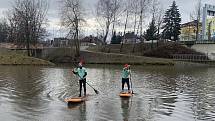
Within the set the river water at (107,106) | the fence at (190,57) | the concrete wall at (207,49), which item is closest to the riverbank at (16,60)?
the fence at (190,57)

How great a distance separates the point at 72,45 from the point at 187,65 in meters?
26.9

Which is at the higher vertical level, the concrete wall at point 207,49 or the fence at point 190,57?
the concrete wall at point 207,49

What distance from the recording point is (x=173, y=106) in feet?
61.3

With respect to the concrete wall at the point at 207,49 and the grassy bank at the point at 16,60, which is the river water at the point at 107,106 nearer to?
the grassy bank at the point at 16,60

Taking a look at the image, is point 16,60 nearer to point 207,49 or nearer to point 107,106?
point 207,49

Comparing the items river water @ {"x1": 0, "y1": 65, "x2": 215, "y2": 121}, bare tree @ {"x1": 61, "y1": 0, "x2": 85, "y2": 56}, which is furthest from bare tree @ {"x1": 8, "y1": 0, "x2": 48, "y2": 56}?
river water @ {"x1": 0, "y1": 65, "x2": 215, "y2": 121}

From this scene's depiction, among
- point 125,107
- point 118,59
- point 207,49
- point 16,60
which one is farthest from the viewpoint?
point 207,49

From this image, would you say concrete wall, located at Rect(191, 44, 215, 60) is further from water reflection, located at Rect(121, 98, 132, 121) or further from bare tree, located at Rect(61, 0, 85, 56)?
water reflection, located at Rect(121, 98, 132, 121)

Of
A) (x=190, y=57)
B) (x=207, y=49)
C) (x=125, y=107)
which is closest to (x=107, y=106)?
(x=125, y=107)

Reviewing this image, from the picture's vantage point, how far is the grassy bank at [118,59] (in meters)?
64.8

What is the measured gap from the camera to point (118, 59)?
68062mm

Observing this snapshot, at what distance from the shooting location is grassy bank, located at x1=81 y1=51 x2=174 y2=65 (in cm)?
6475

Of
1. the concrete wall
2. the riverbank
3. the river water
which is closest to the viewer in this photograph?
the river water

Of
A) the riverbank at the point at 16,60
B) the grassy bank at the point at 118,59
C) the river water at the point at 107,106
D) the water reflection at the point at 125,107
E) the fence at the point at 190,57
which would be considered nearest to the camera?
the river water at the point at 107,106
